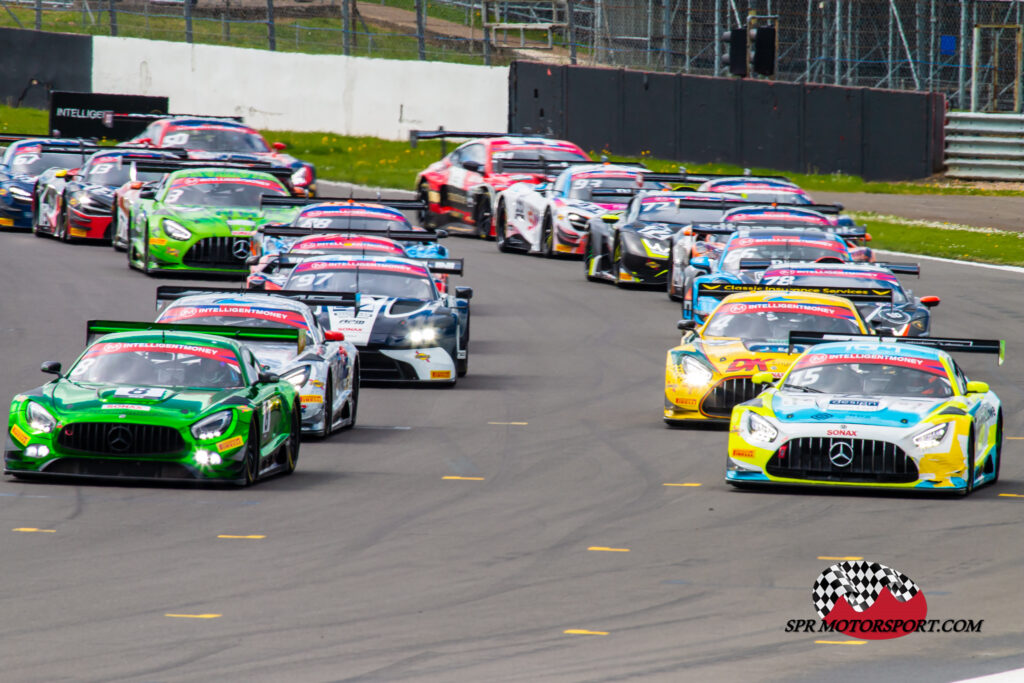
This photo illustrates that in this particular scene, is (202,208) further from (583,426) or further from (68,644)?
(68,644)

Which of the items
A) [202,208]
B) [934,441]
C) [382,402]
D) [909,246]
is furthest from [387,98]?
[934,441]

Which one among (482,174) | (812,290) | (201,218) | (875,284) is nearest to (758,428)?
(812,290)

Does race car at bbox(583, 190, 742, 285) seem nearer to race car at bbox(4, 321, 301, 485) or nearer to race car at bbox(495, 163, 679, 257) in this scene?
race car at bbox(495, 163, 679, 257)

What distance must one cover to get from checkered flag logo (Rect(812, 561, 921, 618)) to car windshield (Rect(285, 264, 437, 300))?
34.4 feet

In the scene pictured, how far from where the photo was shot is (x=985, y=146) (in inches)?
1629

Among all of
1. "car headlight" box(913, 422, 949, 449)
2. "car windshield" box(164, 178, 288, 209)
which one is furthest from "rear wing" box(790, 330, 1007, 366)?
"car windshield" box(164, 178, 288, 209)

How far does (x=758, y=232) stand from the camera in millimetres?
25562

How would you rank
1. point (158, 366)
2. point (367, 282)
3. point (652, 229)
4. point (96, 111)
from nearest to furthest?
point (158, 366)
point (367, 282)
point (652, 229)
point (96, 111)

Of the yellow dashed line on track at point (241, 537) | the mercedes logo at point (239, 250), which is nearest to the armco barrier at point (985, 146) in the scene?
the mercedes logo at point (239, 250)

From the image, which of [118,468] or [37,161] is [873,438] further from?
[37,161]

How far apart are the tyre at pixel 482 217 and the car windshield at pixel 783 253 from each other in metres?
9.79

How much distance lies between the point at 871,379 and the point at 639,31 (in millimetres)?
31386

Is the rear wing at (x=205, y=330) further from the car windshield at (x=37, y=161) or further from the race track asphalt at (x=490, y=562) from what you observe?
the car windshield at (x=37, y=161)

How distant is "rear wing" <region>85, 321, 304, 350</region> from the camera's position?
15.1m
